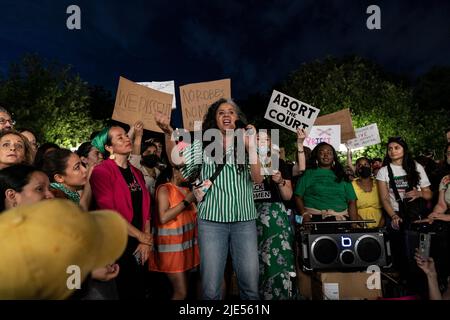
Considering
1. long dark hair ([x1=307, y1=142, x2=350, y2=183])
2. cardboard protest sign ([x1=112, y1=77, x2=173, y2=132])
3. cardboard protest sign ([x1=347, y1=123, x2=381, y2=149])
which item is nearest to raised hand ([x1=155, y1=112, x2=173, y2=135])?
cardboard protest sign ([x1=112, y1=77, x2=173, y2=132])

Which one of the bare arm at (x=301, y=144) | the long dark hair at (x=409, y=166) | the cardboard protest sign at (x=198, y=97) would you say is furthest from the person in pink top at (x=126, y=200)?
the long dark hair at (x=409, y=166)

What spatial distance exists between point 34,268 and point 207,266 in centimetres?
217

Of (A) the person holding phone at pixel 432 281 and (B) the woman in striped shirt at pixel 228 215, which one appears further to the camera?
(A) the person holding phone at pixel 432 281

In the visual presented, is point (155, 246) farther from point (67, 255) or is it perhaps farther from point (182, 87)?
point (67, 255)

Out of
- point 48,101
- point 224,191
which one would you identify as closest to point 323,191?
point 224,191

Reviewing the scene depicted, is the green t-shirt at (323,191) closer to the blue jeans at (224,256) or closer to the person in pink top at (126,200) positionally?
the blue jeans at (224,256)

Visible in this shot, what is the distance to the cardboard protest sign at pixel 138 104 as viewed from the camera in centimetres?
407

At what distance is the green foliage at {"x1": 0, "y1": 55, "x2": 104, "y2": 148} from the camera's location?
58.6ft

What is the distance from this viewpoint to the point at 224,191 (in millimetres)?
2793

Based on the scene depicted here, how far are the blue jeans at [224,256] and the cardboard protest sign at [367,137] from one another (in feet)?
17.3

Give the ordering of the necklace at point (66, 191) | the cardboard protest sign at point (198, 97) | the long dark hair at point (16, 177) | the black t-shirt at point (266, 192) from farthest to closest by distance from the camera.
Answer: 1. the cardboard protest sign at point (198, 97)
2. the black t-shirt at point (266, 192)
3. the necklace at point (66, 191)
4. the long dark hair at point (16, 177)

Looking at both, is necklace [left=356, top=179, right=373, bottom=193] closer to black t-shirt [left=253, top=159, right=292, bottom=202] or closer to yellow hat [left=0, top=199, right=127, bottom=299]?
black t-shirt [left=253, top=159, right=292, bottom=202]

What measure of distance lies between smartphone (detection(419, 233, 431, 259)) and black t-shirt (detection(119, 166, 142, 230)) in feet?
8.17

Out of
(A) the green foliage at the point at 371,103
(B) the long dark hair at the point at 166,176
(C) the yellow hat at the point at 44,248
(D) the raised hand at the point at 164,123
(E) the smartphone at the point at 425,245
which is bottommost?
(E) the smartphone at the point at 425,245
